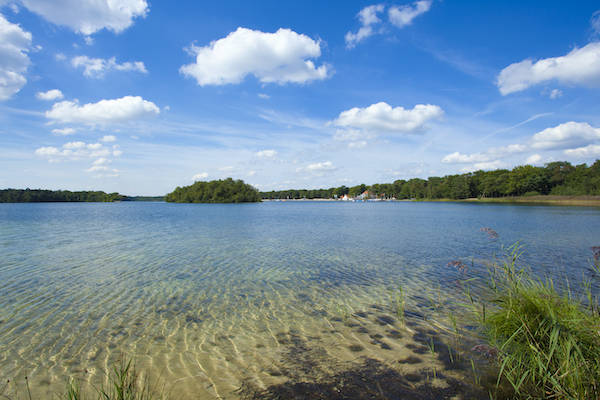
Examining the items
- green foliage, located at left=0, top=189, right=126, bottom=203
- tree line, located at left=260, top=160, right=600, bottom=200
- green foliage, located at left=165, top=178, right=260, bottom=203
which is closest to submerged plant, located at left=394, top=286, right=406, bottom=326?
tree line, located at left=260, top=160, right=600, bottom=200

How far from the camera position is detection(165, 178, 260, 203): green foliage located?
464 feet

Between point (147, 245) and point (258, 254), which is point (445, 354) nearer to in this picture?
point (258, 254)

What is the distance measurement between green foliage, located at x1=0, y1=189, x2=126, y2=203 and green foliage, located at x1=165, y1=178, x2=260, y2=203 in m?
63.6

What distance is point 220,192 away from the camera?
141m

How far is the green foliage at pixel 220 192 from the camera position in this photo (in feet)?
464

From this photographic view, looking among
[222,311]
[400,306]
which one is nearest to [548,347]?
[400,306]

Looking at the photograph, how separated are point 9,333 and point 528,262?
1842 cm

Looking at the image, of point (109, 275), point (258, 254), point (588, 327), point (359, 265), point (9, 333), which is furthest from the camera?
point (258, 254)

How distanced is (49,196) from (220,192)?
103 m

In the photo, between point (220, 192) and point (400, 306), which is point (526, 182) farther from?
point (400, 306)

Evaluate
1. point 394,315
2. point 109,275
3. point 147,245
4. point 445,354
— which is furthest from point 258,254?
point 445,354

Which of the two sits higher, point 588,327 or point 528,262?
point 588,327

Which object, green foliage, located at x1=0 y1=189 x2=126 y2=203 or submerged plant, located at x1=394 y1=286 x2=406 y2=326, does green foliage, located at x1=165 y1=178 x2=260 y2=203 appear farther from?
submerged plant, located at x1=394 y1=286 x2=406 y2=326

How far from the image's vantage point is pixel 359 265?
13.4 meters
